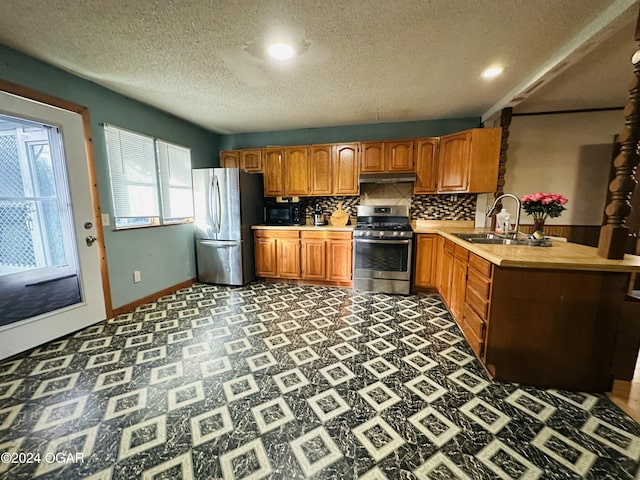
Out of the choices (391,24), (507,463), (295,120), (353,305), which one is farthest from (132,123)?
(507,463)

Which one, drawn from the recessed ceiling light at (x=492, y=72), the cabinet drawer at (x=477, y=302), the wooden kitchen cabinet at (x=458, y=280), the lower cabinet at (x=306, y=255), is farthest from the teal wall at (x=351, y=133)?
the cabinet drawer at (x=477, y=302)

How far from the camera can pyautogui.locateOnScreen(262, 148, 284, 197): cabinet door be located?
161 inches

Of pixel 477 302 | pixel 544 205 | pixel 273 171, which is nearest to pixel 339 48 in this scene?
pixel 544 205

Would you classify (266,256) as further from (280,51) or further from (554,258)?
(554,258)

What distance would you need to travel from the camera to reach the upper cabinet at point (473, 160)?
3123 millimetres

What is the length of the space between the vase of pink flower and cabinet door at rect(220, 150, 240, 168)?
12.7 feet

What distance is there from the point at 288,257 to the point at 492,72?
3.14 metres

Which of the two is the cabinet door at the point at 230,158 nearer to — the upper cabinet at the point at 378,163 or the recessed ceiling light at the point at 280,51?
the upper cabinet at the point at 378,163

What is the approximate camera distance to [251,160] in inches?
165

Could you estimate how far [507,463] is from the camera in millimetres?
1194

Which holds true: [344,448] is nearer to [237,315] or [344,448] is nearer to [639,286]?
[237,315]

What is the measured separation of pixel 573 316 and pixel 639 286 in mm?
2752

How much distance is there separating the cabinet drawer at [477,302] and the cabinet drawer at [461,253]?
0.29 metres

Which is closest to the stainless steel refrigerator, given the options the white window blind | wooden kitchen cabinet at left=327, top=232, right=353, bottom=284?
the white window blind
